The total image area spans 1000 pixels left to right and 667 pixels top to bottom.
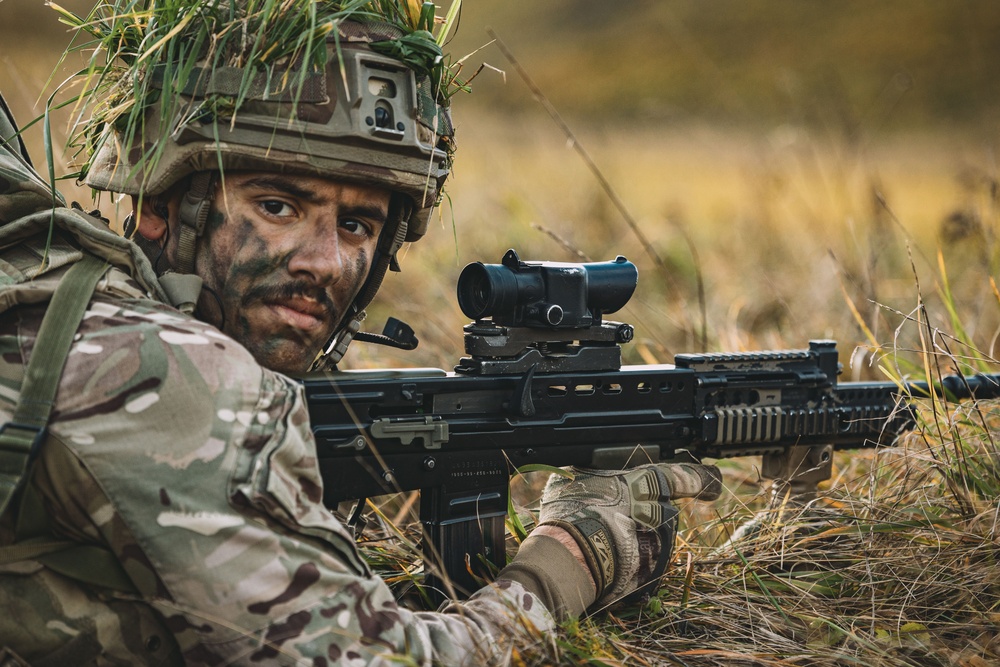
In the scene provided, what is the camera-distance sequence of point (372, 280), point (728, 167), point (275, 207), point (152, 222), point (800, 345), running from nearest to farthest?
point (275, 207), point (152, 222), point (372, 280), point (800, 345), point (728, 167)

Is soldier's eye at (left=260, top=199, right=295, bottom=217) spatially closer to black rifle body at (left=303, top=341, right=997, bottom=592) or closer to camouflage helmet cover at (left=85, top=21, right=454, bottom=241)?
camouflage helmet cover at (left=85, top=21, right=454, bottom=241)

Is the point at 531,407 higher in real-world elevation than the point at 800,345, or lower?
lower

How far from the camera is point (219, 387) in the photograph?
2523mm

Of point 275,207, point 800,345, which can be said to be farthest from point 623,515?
point 800,345

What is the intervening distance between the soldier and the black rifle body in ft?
0.82

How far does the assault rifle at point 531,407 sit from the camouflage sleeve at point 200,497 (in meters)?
0.64

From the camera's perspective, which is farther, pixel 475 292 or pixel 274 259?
pixel 475 292

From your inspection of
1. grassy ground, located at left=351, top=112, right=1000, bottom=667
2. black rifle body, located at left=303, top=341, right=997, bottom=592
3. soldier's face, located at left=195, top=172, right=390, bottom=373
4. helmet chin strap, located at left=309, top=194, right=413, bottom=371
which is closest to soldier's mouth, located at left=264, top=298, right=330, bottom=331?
soldier's face, located at left=195, top=172, right=390, bottom=373

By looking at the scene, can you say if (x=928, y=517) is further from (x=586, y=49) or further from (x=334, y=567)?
(x=586, y=49)

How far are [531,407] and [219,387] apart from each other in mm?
1426

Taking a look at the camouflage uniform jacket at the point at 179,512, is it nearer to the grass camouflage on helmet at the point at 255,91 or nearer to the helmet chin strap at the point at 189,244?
the helmet chin strap at the point at 189,244

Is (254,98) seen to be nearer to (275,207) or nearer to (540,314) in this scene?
(275,207)

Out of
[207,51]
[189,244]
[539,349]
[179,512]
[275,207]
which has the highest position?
[207,51]

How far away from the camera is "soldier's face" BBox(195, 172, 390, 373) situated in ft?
10.6
